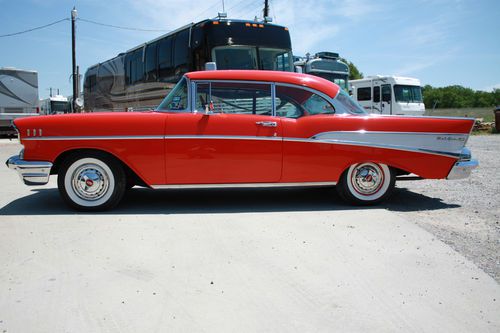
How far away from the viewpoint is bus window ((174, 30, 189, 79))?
11.3m

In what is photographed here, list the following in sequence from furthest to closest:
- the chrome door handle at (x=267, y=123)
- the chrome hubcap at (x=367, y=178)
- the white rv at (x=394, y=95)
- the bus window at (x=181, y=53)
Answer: the white rv at (x=394, y=95)
the bus window at (x=181, y=53)
the chrome hubcap at (x=367, y=178)
the chrome door handle at (x=267, y=123)

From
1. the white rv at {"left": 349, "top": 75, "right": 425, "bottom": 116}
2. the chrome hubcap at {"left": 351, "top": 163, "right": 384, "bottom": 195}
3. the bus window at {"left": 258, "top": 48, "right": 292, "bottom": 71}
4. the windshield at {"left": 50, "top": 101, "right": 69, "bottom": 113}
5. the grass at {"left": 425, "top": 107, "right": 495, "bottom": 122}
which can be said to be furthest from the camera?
the windshield at {"left": 50, "top": 101, "right": 69, "bottom": 113}

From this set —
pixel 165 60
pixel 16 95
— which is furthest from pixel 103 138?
pixel 16 95

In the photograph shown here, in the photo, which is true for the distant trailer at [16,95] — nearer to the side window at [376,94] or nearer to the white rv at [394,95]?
the white rv at [394,95]

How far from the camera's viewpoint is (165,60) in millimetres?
12477

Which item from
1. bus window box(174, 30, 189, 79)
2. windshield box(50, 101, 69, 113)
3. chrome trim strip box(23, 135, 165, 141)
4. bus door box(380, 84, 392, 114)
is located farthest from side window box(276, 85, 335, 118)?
windshield box(50, 101, 69, 113)

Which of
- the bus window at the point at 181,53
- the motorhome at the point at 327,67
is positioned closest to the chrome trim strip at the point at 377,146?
the bus window at the point at 181,53

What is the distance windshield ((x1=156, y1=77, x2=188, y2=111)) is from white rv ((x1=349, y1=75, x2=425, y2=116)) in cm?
1667

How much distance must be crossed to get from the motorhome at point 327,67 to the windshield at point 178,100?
13.9 m

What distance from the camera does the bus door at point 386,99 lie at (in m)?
20.5

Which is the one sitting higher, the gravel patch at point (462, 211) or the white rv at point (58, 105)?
the white rv at point (58, 105)

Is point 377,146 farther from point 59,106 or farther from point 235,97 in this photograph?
point 59,106

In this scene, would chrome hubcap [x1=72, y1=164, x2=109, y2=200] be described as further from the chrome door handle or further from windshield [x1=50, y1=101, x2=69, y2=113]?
windshield [x1=50, y1=101, x2=69, y2=113]

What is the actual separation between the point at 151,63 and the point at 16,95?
33.2ft
